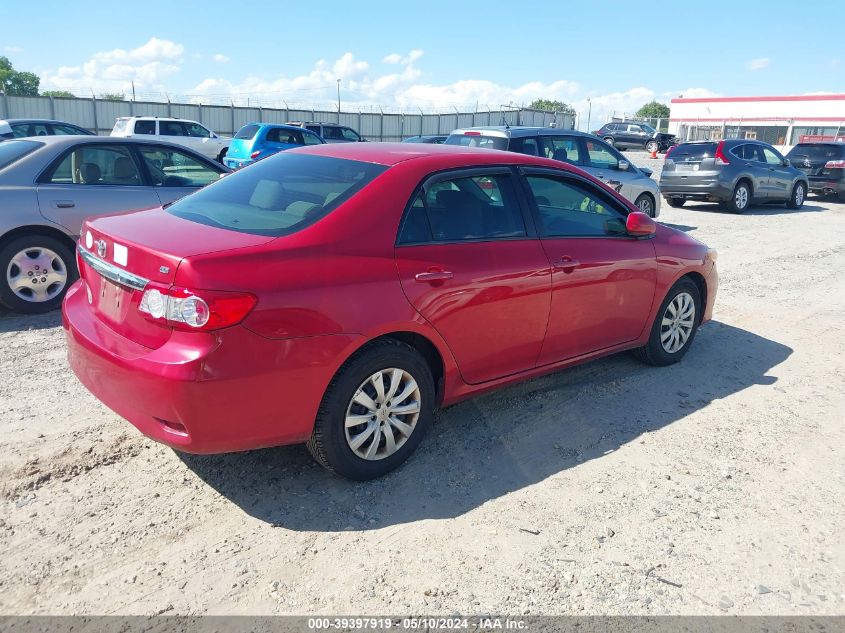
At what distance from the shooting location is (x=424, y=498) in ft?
11.4

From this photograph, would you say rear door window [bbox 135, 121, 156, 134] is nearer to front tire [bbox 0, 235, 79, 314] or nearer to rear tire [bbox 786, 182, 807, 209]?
front tire [bbox 0, 235, 79, 314]

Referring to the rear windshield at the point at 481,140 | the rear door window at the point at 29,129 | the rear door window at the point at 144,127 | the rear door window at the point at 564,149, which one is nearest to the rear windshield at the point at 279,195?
the rear windshield at the point at 481,140

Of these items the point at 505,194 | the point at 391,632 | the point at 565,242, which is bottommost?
the point at 391,632

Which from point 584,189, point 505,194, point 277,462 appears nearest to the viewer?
point 277,462

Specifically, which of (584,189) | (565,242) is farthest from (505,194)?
(584,189)

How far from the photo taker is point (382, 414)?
3.50 m

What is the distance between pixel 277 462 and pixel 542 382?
84.0 inches

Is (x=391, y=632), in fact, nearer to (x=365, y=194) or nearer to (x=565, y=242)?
(x=365, y=194)

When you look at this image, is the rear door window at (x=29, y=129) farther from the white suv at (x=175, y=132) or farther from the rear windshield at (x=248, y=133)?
the rear windshield at (x=248, y=133)

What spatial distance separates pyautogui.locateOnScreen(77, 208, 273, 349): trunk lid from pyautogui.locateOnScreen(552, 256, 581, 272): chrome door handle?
1872 millimetres

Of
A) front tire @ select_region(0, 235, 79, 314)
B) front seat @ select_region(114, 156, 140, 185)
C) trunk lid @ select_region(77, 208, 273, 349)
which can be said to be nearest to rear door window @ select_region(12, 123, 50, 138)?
front seat @ select_region(114, 156, 140, 185)

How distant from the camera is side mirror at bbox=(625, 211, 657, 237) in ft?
15.6

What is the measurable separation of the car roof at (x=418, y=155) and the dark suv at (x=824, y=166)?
59.2 ft

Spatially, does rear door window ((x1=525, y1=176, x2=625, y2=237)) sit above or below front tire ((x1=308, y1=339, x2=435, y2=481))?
above
